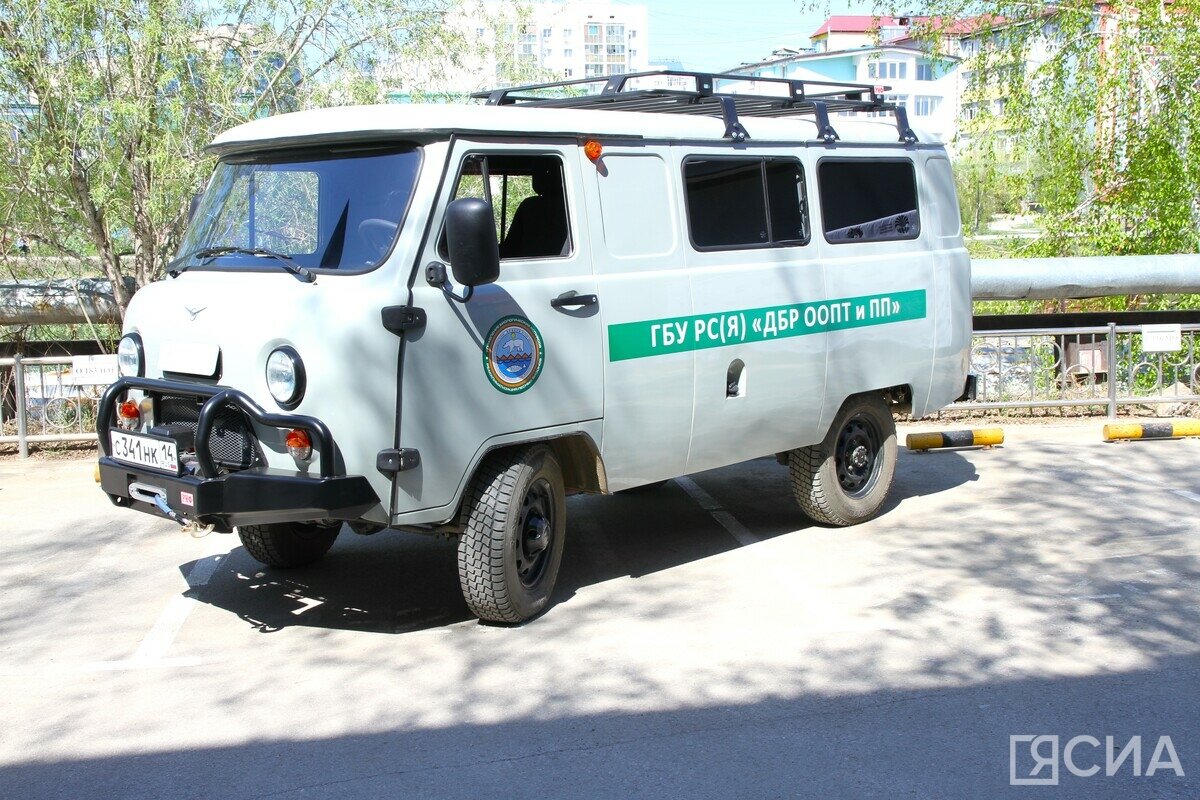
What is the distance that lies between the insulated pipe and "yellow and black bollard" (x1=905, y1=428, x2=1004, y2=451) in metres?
2.31

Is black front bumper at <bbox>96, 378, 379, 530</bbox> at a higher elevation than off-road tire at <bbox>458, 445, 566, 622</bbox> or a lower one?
higher

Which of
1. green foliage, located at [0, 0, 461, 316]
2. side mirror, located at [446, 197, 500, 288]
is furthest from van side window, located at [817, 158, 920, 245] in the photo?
green foliage, located at [0, 0, 461, 316]

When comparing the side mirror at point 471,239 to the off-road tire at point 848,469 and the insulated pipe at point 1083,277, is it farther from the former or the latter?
the insulated pipe at point 1083,277

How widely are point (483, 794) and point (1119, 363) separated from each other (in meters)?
10.4

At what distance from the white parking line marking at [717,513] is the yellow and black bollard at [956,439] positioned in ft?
7.19

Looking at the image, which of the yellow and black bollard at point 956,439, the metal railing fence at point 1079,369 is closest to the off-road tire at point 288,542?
the yellow and black bollard at point 956,439

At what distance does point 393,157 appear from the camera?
5688 millimetres

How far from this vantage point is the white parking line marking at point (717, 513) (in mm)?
8102

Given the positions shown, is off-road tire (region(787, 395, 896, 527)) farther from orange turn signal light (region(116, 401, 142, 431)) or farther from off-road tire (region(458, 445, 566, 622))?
orange turn signal light (region(116, 401, 142, 431))

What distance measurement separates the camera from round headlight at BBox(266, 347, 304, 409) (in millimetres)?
5348

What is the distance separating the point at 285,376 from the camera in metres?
5.39

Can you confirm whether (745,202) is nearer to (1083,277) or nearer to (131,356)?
(131,356)

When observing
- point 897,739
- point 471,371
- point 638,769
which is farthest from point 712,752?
point 471,371

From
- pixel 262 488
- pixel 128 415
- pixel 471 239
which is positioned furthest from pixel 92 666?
pixel 471 239
